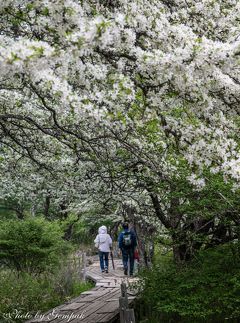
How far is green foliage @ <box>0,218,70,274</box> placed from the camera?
46.5 feet

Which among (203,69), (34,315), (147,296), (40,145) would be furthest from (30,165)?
(203,69)

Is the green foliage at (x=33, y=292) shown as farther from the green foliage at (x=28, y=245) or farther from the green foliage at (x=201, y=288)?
the green foliage at (x=201, y=288)

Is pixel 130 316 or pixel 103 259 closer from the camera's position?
pixel 130 316

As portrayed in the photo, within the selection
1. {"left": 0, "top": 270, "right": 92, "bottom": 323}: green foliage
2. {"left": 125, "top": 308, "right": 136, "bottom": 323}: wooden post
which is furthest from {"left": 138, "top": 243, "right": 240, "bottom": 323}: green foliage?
{"left": 0, "top": 270, "right": 92, "bottom": 323}: green foliage

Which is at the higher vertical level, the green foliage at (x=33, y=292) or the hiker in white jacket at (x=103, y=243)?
the hiker in white jacket at (x=103, y=243)

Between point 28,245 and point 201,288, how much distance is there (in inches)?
329

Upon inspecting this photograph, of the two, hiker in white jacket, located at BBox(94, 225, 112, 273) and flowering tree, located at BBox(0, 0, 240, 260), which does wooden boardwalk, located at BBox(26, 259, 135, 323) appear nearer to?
hiker in white jacket, located at BBox(94, 225, 112, 273)

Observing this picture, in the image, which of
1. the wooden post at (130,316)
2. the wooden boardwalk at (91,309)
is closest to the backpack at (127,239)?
the wooden boardwalk at (91,309)

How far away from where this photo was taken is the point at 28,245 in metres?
14.3

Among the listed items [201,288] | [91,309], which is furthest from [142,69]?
[91,309]

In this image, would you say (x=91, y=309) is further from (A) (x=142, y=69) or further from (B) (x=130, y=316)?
(A) (x=142, y=69)

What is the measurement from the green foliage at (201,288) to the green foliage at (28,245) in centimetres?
673

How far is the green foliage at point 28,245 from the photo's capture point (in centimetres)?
1416

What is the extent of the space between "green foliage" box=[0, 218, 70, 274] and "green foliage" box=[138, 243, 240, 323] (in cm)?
673
